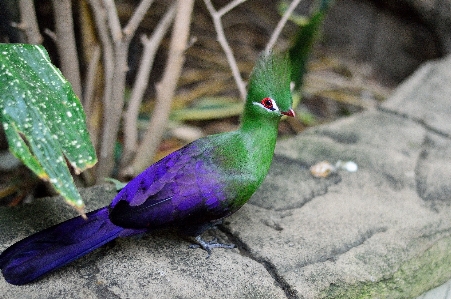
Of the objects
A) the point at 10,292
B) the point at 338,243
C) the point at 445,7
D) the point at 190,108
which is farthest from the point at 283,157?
the point at 445,7

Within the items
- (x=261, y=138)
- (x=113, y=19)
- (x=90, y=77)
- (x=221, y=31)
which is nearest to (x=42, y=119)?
(x=261, y=138)

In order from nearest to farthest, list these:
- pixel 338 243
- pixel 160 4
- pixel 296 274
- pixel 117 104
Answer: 1. pixel 296 274
2. pixel 338 243
3. pixel 117 104
4. pixel 160 4

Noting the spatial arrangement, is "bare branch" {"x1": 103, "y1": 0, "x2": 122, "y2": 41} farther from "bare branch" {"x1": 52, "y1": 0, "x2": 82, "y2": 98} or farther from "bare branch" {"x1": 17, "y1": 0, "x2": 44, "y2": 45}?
"bare branch" {"x1": 17, "y1": 0, "x2": 44, "y2": 45}

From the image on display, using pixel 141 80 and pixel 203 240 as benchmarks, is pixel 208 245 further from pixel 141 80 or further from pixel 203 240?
pixel 141 80

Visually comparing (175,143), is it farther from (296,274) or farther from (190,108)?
(296,274)

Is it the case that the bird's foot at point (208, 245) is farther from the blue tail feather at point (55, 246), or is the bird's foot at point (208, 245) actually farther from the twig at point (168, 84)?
the twig at point (168, 84)
